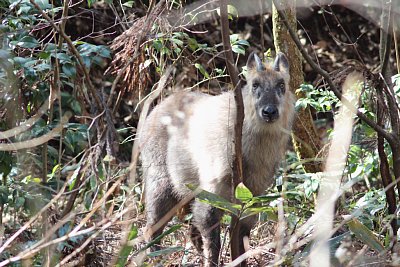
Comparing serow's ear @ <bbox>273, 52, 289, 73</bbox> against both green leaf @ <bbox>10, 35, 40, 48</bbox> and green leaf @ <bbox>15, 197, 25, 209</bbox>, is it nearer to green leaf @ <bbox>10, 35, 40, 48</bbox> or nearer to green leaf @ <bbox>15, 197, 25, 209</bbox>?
green leaf @ <bbox>10, 35, 40, 48</bbox>

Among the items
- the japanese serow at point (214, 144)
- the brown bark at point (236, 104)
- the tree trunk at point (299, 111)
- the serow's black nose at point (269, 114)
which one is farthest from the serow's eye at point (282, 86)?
the brown bark at point (236, 104)

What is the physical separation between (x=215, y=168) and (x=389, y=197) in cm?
120

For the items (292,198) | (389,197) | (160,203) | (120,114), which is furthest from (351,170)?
(120,114)

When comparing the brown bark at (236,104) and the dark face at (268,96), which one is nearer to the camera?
the brown bark at (236,104)

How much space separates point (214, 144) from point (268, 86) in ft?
1.77

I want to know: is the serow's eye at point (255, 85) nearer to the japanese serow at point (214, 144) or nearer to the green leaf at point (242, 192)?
the japanese serow at point (214, 144)

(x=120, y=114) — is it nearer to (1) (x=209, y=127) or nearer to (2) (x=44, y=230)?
(1) (x=209, y=127)

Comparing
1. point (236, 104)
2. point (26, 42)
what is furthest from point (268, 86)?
point (26, 42)

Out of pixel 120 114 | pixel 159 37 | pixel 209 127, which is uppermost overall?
pixel 159 37

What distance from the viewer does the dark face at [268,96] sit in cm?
489

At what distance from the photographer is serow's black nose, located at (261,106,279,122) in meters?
4.88

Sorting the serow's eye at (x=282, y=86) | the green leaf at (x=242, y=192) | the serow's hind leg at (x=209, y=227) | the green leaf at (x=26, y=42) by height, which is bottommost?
the serow's hind leg at (x=209, y=227)

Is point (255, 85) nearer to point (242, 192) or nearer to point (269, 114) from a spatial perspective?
point (269, 114)

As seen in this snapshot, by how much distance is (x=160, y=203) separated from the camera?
566 centimetres
